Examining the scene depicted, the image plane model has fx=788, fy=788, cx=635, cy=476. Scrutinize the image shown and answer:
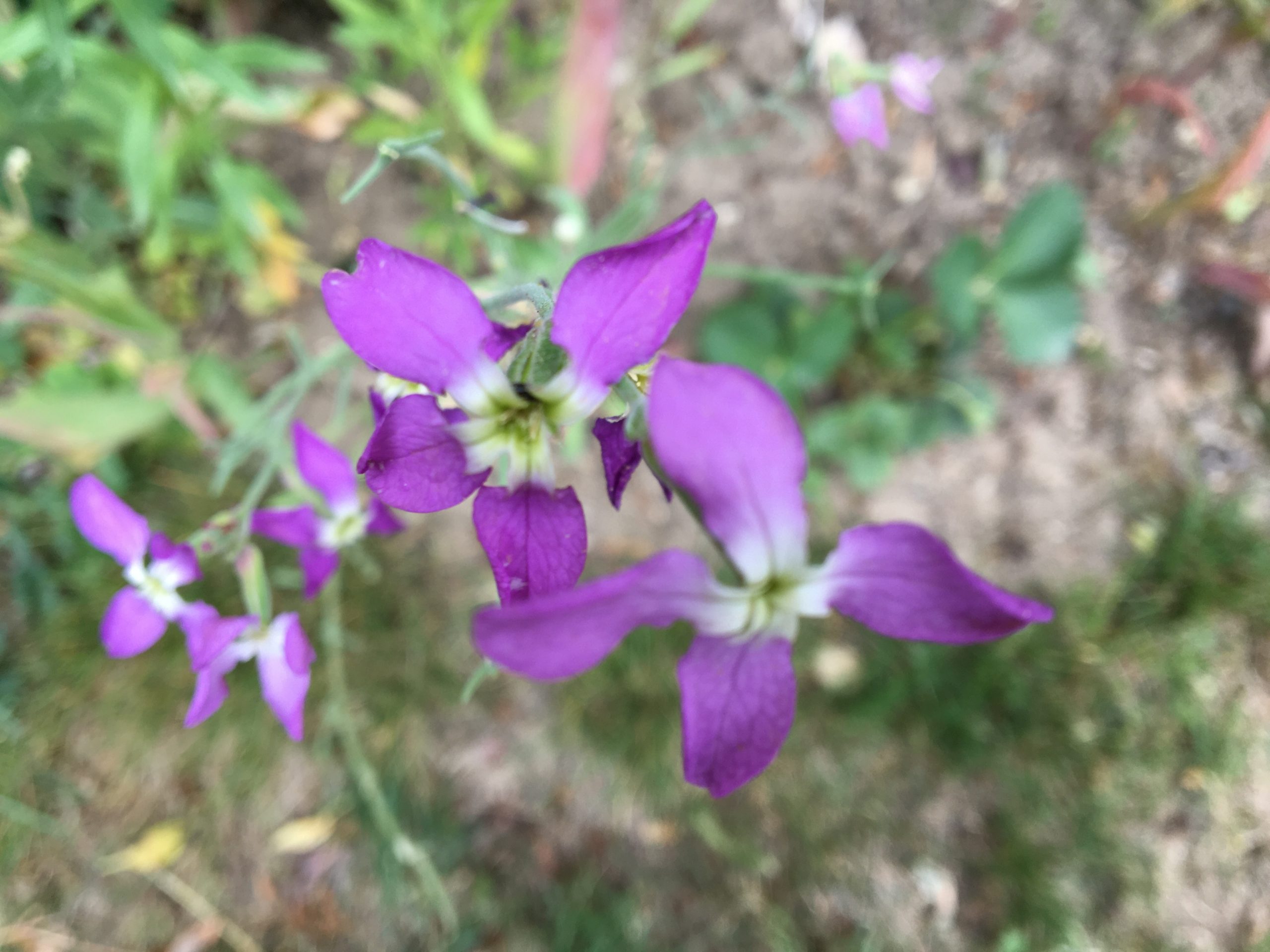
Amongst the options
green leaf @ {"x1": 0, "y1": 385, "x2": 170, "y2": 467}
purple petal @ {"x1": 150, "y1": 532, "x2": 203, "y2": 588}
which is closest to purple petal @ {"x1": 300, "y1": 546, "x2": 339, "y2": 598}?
purple petal @ {"x1": 150, "y1": 532, "x2": 203, "y2": 588}

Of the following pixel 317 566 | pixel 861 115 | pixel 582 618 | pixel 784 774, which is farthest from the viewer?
pixel 784 774

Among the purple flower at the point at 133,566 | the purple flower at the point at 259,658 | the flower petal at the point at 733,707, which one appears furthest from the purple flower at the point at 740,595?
the purple flower at the point at 133,566

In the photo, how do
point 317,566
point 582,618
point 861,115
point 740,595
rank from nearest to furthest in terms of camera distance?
point 582,618 < point 740,595 < point 317,566 < point 861,115

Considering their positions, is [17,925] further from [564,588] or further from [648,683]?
[564,588]

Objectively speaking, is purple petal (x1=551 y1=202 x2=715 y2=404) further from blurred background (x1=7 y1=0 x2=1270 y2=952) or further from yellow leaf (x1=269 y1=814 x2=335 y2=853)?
yellow leaf (x1=269 y1=814 x2=335 y2=853)

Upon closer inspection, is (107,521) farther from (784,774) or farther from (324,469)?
(784,774)

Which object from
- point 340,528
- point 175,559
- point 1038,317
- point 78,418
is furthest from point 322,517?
point 1038,317

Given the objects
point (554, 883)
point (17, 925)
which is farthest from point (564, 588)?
point (17, 925)
